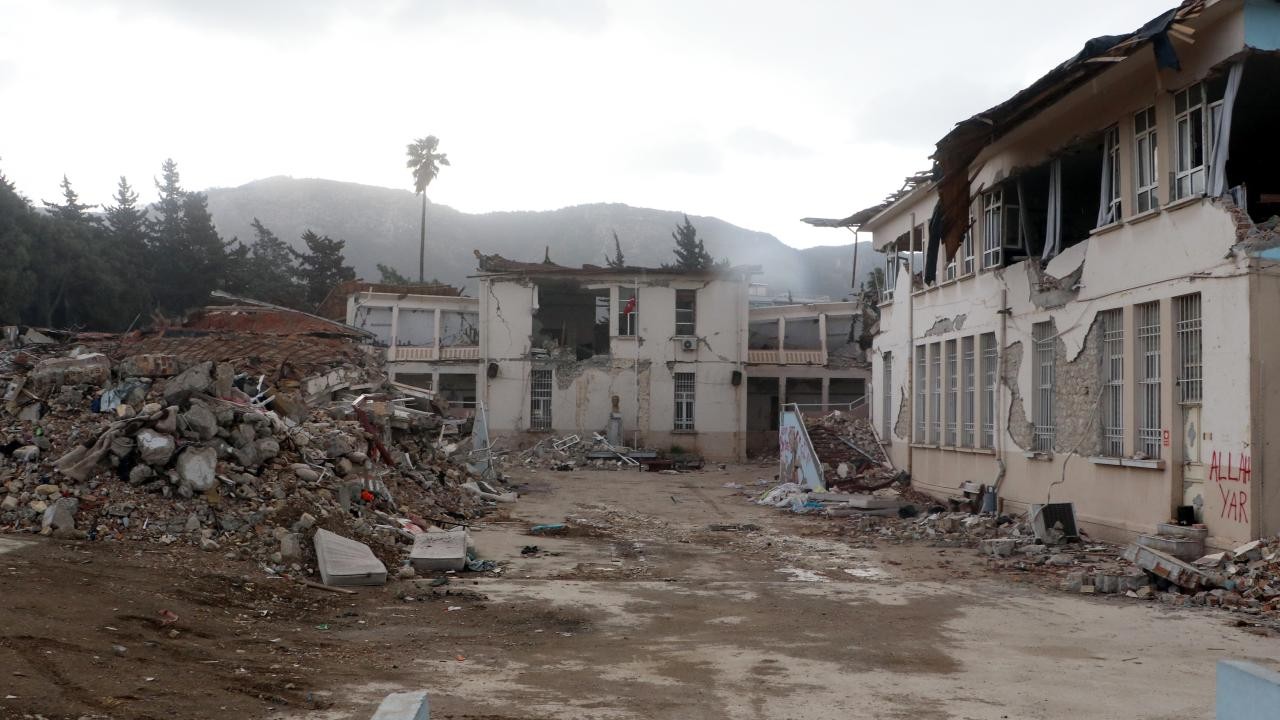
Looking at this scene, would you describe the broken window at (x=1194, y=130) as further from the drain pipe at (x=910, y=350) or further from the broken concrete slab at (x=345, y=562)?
the broken concrete slab at (x=345, y=562)

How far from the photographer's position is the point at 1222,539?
11.6m

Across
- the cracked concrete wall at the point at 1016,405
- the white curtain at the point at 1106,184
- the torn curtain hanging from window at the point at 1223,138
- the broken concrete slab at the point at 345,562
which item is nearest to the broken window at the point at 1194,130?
the torn curtain hanging from window at the point at 1223,138

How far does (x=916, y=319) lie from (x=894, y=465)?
3.92 m

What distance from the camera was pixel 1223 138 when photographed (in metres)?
11.8

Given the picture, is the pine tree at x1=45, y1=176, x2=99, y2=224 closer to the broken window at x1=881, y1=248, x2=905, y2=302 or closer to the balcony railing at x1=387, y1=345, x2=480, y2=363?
the balcony railing at x1=387, y1=345, x2=480, y2=363

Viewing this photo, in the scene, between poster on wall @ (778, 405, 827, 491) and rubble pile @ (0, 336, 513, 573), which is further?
poster on wall @ (778, 405, 827, 491)

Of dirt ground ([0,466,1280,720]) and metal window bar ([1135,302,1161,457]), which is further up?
metal window bar ([1135,302,1161,457])

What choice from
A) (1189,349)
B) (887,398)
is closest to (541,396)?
(887,398)

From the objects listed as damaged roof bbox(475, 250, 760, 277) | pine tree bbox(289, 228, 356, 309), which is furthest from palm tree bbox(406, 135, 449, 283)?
damaged roof bbox(475, 250, 760, 277)

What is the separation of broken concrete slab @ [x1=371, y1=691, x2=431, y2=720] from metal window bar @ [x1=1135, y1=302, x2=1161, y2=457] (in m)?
11.9

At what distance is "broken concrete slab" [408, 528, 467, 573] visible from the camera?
1177 cm

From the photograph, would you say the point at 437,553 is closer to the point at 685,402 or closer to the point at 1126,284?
the point at 1126,284

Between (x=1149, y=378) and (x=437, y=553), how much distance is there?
968 cm

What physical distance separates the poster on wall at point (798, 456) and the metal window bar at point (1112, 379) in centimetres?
890
